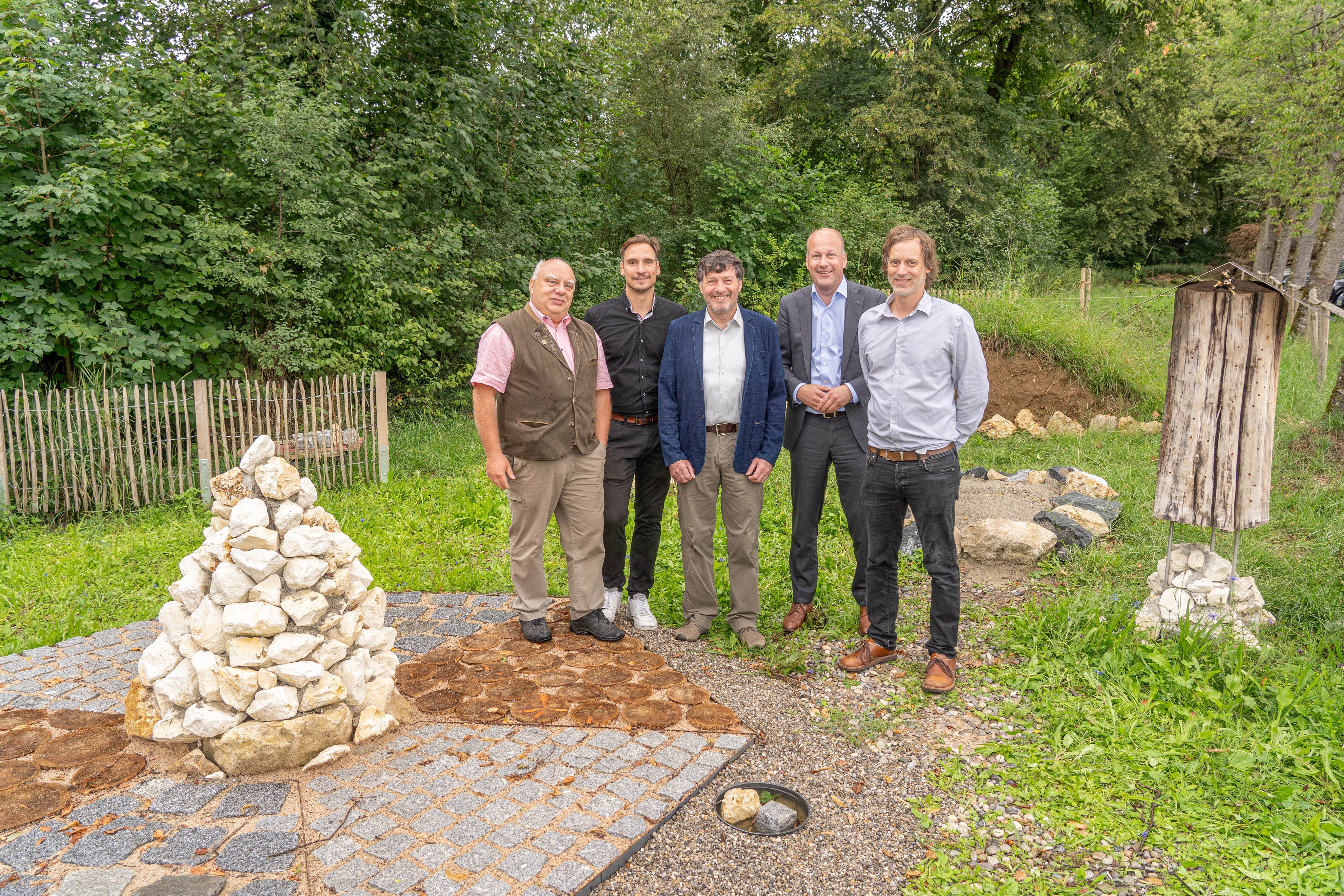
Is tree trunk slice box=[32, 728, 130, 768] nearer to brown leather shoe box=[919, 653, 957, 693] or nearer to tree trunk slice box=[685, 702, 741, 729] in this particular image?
tree trunk slice box=[685, 702, 741, 729]

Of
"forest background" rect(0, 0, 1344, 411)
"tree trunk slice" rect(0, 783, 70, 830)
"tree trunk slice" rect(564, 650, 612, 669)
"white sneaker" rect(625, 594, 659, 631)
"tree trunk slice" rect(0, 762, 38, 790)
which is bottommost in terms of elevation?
"tree trunk slice" rect(0, 783, 70, 830)

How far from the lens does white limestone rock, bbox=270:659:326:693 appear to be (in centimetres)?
357

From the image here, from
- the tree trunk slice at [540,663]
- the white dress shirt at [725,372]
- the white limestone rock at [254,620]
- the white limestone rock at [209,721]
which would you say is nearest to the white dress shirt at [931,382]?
the white dress shirt at [725,372]

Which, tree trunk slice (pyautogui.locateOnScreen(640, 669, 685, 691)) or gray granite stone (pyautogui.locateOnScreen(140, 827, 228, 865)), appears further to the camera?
tree trunk slice (pyautogui.locateOnScreen(640, 669, 685, 691))

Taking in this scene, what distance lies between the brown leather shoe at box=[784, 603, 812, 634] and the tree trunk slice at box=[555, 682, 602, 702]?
1248 millimetres

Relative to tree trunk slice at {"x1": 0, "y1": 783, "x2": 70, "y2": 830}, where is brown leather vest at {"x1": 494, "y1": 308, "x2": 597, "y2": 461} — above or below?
above

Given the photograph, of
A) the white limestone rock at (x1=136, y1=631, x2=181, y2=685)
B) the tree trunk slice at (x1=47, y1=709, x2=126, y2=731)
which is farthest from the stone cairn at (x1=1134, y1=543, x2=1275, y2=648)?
the tree trunk slice at (x1=47, y1=709, x2=126, y2=731)

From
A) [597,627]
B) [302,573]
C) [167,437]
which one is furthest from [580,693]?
[167,437]

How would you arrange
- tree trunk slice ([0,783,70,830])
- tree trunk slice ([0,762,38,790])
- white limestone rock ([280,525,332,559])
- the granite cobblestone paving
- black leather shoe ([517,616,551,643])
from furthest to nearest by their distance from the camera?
black leather shoe ([517,616,551,643]) < white limestone rock ([280,525,332,559]) < tree trunk slice ([0,762,38,790]) < tree trunk slice ([0,783,70,830]) < the granite cobblestone paving

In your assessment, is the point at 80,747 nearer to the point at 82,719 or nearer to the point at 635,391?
the point at 82,719

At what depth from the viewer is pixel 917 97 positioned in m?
17.0

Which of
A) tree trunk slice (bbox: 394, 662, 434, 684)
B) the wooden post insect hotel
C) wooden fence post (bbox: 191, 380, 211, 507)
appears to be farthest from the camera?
wooden fence post (bbox: 191, 380, 211, 507)

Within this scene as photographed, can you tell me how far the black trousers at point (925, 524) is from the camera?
159 inches

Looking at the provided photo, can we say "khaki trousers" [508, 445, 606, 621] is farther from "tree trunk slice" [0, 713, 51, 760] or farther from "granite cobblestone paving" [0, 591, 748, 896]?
"tree trunk slice" [0, 713, 51, 760]
